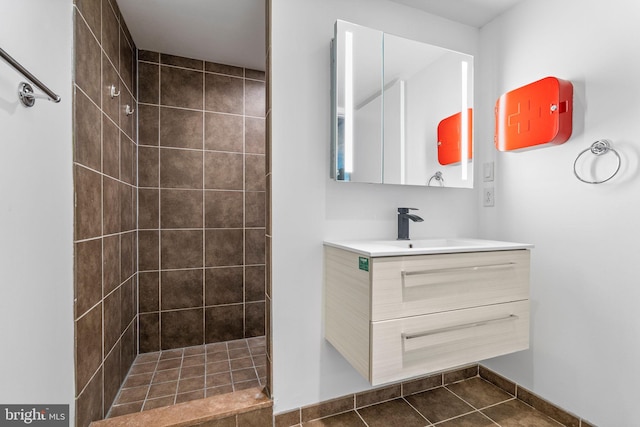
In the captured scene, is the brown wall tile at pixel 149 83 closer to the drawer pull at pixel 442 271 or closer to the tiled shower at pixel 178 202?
the tiled shower at pixel 178 202

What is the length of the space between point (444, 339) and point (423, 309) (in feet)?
0.58

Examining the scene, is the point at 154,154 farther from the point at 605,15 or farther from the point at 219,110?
the point at 605,15

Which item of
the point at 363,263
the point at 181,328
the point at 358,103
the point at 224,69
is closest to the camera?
the point at 363,263

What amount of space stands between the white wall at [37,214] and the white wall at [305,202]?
0.82 m

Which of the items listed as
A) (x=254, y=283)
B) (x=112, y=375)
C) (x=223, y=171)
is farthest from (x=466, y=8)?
(x=112, y=375)

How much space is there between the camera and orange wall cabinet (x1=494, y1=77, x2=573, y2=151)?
1.51m

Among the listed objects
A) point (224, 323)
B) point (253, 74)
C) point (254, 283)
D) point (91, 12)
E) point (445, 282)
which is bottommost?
point (224, 323)

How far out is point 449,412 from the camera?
163 cm

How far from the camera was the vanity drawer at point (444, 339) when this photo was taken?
4.08 ft

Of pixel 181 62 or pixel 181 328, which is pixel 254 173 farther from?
pixel 181 328

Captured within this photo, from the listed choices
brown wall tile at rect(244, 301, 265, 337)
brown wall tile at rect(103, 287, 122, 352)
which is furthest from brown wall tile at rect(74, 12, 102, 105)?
brown wall tile at rect(244, 301, 265, 337)

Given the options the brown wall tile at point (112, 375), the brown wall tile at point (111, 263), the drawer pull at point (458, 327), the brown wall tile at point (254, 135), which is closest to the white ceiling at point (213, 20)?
the brown wall tile at point (254, 135)

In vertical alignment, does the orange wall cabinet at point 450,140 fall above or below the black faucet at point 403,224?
above

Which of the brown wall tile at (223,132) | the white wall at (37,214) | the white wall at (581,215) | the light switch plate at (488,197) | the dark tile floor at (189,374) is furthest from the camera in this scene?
the brown wall tile at (223,132)
